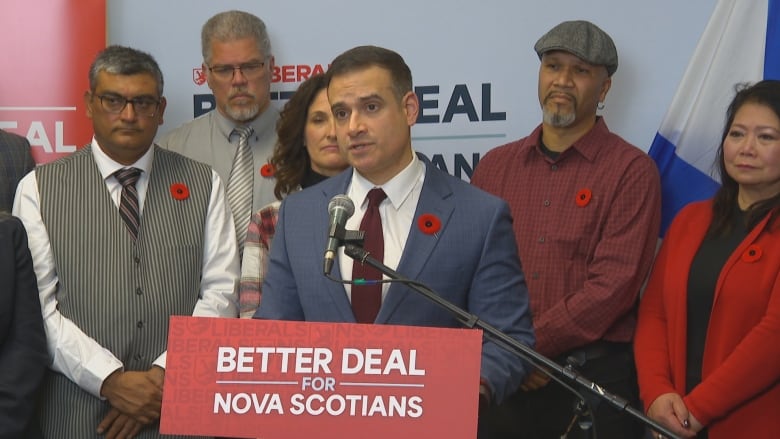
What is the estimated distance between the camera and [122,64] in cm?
352

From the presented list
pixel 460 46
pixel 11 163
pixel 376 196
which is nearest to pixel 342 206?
pixel 376 196

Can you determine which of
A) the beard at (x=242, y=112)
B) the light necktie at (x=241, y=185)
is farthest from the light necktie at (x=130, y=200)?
the beard at (x=242, y=112)

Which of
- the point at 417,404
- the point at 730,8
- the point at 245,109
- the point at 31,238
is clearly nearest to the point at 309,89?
the point at 245,109

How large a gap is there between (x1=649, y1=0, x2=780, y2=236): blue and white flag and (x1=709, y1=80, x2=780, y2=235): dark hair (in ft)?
1.62

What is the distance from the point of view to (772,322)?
306cm

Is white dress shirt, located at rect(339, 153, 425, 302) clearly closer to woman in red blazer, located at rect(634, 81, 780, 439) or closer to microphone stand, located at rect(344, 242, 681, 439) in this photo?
microphone stand, located at rect(344, 242, 681, 439)

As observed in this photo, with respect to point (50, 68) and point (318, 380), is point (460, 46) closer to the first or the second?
point (50, 68)

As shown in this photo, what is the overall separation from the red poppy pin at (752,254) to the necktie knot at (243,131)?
1.93 m

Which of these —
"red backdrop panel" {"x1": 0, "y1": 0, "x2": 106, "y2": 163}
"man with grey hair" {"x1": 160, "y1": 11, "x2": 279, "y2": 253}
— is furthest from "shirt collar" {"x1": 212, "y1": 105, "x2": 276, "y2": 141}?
"red backdrop panel" {"x1": 0, "y1": 0, "x2": 106, "y2": 163}

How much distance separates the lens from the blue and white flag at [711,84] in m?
A: 3.95

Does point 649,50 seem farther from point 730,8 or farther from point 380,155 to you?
point 380,155

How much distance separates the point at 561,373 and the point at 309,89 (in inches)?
78.4

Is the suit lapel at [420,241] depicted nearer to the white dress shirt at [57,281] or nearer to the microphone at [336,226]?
the microphone at [336,226]

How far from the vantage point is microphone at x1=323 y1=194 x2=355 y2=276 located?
203 centimetres
